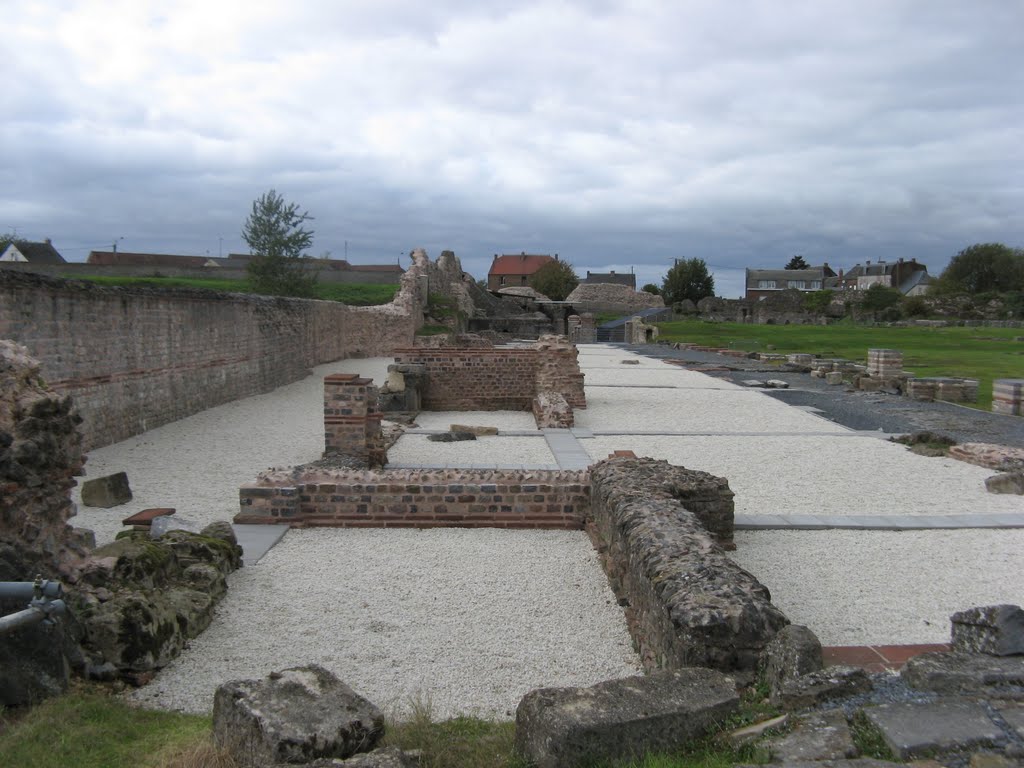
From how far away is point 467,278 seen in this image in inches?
2035

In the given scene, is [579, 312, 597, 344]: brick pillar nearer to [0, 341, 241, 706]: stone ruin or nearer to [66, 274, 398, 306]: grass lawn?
[66, 274, 398, 306]: grass lawn

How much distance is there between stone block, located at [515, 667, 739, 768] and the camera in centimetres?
313

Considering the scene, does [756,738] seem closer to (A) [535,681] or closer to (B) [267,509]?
(A) [535,681]

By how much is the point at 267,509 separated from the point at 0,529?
10.6 feet

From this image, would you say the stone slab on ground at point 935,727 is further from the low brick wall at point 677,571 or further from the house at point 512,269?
the house at point 512,269

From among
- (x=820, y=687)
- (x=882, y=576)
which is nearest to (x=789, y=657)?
(x=820, y=687)

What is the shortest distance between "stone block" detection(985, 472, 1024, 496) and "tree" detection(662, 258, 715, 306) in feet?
257

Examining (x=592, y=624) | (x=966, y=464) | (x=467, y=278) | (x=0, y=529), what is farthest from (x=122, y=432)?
(x=467, y=278)

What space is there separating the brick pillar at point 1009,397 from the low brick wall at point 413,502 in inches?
554

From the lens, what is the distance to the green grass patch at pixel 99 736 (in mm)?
3307

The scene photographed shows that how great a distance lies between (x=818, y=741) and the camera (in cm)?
293

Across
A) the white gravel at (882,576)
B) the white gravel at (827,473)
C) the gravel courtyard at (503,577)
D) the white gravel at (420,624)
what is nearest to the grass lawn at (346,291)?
the gravel courtyard at (503,577)

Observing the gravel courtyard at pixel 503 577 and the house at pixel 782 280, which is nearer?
the gravel courtyard at pixel 503 577

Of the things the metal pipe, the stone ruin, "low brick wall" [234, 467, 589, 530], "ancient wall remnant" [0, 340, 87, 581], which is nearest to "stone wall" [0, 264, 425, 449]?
"ancient wall remnant" [0, 340, 87, 581]
